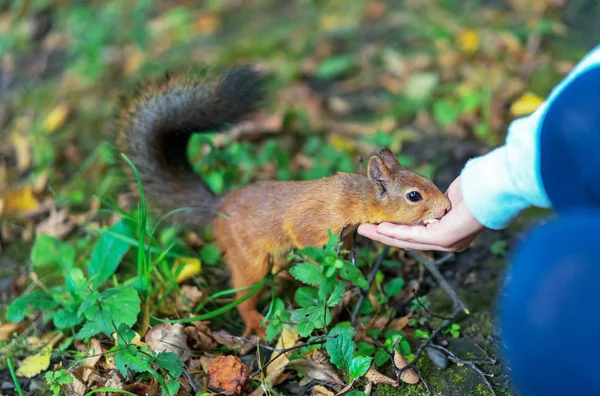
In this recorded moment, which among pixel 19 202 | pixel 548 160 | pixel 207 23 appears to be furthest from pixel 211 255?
pixel 207 23

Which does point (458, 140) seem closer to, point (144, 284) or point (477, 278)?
point (477, 278)

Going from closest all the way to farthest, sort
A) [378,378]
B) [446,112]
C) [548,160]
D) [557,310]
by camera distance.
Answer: [557,310] → [548,160] → [378,378] → [446,112]

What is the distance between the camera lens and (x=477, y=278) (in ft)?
6.95

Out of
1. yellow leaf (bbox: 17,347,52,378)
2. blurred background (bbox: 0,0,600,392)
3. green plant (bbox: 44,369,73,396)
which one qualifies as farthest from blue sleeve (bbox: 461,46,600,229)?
yellow leaf (bbox: 17,347,52,378)

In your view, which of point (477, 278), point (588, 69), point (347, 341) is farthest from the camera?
point (477, 278)

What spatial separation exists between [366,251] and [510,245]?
55 cm

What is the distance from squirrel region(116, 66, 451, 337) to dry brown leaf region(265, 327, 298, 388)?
166 millimetres

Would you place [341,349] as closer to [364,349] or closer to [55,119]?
[364,349]

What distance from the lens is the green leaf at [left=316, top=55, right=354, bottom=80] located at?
3.49 m

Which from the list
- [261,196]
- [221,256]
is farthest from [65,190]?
[261,196]

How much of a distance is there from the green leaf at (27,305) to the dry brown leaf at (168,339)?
39 cm

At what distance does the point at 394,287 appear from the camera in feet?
6.52

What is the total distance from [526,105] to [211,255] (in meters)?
1.64

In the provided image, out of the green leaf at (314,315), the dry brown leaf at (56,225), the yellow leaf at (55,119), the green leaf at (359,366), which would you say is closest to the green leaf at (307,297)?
the green leaf at (314,315)
